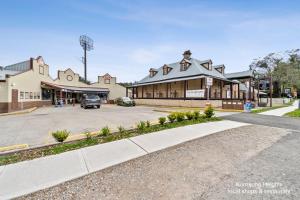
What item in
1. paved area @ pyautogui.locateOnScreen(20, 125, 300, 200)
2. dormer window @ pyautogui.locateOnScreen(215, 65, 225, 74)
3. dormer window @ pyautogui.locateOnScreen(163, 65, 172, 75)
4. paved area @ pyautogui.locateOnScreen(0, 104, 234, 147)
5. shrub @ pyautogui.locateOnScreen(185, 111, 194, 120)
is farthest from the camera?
dormer window @ pyautogui.locateOnScreen(163, 65, 172, 75)

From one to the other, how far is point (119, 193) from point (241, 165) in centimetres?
297

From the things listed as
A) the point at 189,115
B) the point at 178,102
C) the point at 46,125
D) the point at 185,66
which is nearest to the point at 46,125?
the point at 46,125

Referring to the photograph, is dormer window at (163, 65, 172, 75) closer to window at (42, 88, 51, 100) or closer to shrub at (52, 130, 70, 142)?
window at (42, 88, 51, 100)

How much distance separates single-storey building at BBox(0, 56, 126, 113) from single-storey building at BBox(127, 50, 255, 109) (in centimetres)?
855

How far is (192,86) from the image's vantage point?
84.2ft

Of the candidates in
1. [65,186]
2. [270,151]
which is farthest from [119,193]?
[270,151]

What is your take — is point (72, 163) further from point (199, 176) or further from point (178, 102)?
point (178, 102)

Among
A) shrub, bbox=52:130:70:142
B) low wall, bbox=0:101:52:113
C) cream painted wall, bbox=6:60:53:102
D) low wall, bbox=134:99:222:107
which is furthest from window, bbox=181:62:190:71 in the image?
shrub, bbox=52:130:70:142

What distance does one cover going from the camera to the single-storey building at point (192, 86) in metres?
22.6

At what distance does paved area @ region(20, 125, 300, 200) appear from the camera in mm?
3020

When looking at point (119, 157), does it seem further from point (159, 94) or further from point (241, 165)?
point (159, 94)

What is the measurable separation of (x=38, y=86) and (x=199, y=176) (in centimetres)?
2771

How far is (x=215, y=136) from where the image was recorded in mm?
6641

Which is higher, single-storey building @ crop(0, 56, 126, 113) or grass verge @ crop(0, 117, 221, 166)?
single-storey building @ crop(0, 56, 126, 113)
